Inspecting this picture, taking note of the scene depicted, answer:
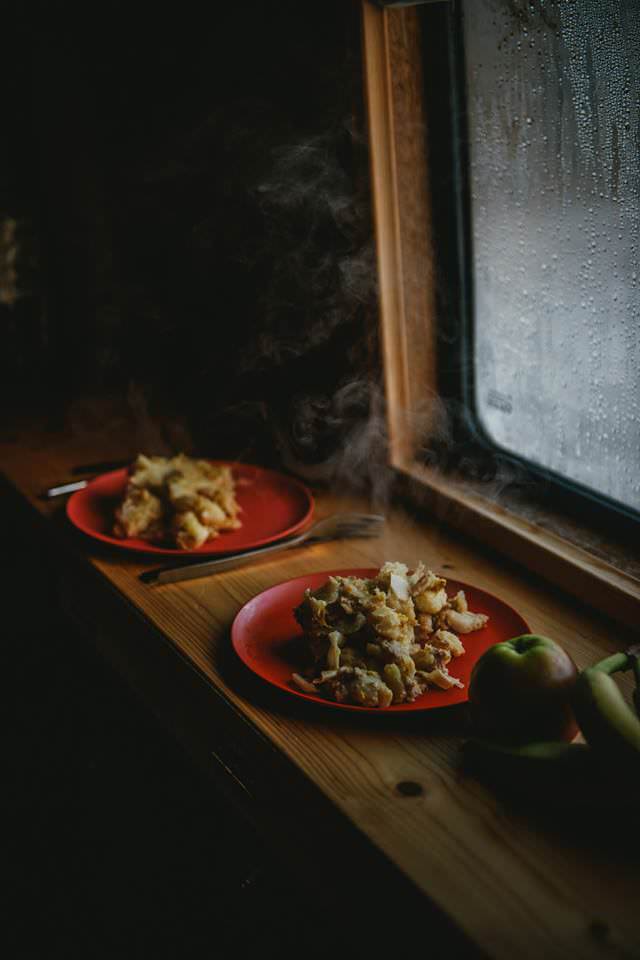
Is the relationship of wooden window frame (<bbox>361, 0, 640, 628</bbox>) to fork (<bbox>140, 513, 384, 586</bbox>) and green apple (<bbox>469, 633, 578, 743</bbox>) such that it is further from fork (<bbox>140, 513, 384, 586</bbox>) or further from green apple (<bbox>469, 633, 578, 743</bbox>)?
green apple (<bbox>469, 633, 578, 743</bbox>)

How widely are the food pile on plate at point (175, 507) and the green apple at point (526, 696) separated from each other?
0.88 metres

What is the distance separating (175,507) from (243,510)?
22 cm

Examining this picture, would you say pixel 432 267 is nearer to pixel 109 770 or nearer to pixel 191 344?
pixel 191 344

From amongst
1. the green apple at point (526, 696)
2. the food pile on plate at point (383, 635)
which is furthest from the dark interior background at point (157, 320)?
the green apple at point (526, 696)

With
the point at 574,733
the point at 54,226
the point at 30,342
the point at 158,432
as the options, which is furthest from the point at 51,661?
the point at 574,733

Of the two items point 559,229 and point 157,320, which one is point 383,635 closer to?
point 559,229

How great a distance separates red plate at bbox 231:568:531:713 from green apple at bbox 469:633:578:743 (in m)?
0.13

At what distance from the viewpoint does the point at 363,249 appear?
84.7 inches

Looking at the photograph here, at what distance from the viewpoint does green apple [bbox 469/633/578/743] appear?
122 cm

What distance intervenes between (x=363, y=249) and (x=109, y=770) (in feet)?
5.18

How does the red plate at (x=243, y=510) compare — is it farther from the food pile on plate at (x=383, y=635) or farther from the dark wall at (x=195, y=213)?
the food pile on plate at (x=383, y=635)

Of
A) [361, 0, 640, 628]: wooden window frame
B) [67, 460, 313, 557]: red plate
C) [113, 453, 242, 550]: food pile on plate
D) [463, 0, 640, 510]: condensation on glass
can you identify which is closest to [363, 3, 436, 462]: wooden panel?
[361, 0, 640, 628]: wooden window frame

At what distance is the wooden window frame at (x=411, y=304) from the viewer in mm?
1862

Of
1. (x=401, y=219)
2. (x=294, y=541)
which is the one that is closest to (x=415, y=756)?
(x=294, y=541)
